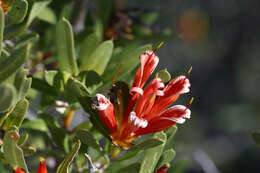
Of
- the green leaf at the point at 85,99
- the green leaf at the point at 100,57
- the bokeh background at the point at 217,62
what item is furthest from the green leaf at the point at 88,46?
the bokeh background at the point at 217,62

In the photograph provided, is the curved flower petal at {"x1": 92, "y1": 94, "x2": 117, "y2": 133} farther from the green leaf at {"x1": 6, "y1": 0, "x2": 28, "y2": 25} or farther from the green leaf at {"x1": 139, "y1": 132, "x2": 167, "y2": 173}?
the green leaf at {"x1": 6, "y1": 0, "x2": 28, "y2": 25}

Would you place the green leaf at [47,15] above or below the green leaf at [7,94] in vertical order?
below

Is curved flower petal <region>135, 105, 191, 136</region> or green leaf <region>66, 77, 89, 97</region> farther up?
green leaf <region>66, 77, 89, 97</region>

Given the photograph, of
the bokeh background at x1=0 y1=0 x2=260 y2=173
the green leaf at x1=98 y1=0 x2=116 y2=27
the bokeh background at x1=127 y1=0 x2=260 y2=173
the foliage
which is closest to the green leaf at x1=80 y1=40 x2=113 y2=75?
the foliage

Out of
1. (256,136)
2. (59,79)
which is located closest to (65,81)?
(59,79)

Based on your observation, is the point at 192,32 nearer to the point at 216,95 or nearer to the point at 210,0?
the point at 210,0

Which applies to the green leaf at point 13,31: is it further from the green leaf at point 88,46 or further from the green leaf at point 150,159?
the green leaf at point 150,159
